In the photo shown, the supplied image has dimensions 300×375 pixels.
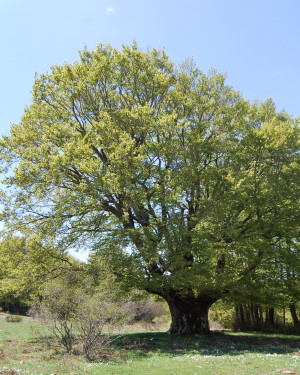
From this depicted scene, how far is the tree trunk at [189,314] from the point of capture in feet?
67.7

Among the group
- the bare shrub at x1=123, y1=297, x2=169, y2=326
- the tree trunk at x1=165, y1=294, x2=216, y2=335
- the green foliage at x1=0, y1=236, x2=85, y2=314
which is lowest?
the bare shrub at x1=123, y1=297, x2=169, y2=326

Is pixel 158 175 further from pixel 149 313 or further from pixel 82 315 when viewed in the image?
pixel 149 313

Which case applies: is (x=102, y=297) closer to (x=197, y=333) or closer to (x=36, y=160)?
(x=36, y=160)

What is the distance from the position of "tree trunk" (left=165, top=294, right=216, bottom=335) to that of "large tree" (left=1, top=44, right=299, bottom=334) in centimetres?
8

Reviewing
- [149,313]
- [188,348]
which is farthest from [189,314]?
[149,313]

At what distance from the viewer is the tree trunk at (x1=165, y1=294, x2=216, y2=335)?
2064 cm

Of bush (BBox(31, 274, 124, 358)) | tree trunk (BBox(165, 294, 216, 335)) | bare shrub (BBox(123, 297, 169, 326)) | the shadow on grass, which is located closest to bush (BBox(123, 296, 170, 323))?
bare shrub (BBox(123, 297, 169, 326))

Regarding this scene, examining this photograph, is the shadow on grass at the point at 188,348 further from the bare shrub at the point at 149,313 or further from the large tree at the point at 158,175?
the bare shrub at the point at 149,313

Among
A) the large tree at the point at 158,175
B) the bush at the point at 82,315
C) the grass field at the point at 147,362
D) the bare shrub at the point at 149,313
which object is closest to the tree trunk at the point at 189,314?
the large tree at the point at 158,175

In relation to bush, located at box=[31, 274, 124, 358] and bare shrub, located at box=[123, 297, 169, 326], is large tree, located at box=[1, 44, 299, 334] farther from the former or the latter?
bare shrub, located at box=[123, 297, 169, 326]

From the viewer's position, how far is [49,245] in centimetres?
1819

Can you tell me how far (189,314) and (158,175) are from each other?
10.2 metres

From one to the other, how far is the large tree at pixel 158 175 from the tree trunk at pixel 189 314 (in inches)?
3.2

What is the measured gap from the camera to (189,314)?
2097 cm
